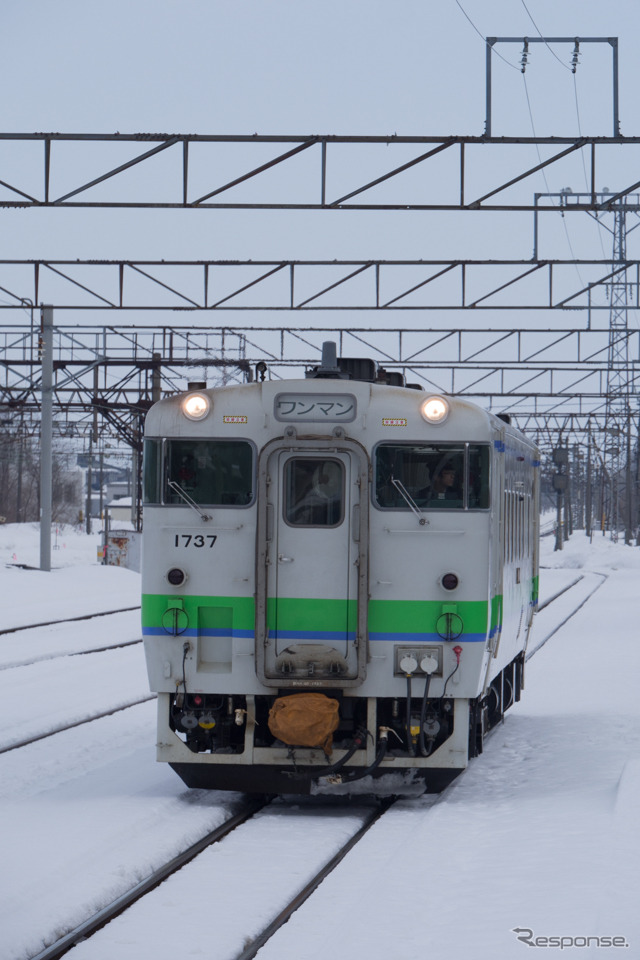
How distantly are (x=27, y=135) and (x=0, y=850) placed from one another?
33.1 feet

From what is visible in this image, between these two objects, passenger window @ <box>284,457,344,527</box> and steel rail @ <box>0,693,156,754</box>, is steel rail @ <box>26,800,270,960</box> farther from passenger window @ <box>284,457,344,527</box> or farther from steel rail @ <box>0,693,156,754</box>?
A: steel rail @ <box>0,693,156,754</box>

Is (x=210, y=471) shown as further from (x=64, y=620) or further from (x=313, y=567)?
(x=64, y=620)

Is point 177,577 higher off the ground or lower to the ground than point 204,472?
lower

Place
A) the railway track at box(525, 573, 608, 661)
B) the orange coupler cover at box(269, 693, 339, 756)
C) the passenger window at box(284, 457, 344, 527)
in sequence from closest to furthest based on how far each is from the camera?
the orange coupler cover at box(269, 693, 339, 756) → the passenger window at box(284, 457, 344, 527) → the railway track at box(525, 573, 608, 661)

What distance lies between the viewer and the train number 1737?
9672 mm

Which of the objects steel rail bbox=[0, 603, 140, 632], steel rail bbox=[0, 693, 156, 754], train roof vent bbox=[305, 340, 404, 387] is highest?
train roof vent bbox=[305, 340, 404, 387]

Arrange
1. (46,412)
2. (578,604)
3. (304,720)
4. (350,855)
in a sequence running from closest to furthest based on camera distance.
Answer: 1. (350,855)
2. (304,720)
3. (578,604)
4. (46,412)

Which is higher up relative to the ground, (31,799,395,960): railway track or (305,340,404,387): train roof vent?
(305,340,404,387): train roof vent

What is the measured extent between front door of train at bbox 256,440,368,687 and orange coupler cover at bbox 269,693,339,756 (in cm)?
15

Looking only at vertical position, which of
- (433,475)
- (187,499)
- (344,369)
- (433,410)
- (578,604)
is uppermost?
(344,369)

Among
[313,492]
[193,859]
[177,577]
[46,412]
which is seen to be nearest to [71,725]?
[177,577]

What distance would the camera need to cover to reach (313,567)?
9547mm

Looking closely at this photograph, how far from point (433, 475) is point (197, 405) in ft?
5.88

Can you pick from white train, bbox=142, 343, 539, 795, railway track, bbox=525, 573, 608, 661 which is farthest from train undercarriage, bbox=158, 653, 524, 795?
railway track, bbox=525, 573, 608, 661
